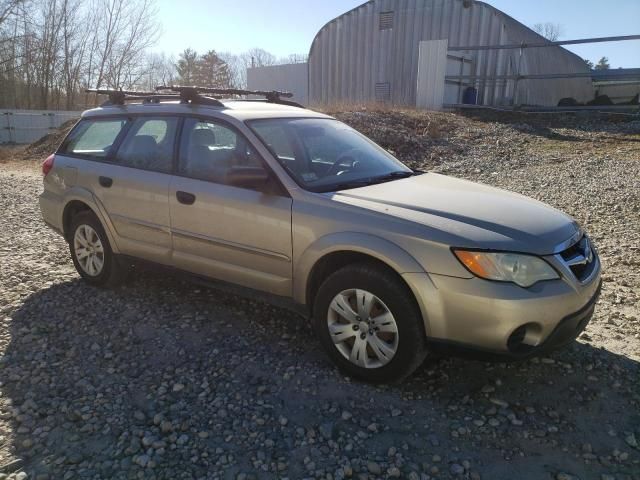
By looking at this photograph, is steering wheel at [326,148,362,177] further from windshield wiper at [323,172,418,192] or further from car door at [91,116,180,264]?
car door at [91,116,180,264]

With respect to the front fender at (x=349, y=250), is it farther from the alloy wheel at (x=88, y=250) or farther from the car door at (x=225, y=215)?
the alloy wheel at (x=88, y=250)

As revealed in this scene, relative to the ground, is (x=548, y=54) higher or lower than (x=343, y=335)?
higher

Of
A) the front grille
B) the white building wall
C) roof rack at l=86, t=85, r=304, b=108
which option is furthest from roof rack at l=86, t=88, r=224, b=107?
the white building wall

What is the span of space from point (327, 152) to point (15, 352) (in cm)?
273

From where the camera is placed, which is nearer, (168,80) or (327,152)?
(327,152)

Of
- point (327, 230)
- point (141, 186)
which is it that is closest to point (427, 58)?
point (141, 186)

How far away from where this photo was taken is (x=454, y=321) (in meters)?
2.80

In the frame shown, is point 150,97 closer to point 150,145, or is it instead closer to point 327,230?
point 150,145

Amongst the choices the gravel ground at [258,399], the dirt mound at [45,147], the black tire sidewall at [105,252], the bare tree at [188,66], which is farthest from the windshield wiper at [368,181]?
the bare tree at [188,66]

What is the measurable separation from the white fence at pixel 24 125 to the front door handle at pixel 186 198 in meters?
20.8

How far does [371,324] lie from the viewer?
307cm

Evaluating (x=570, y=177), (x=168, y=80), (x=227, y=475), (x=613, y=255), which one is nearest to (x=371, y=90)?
(x=570, y=177)

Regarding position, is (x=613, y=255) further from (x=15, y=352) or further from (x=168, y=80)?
(x=168, y=80)

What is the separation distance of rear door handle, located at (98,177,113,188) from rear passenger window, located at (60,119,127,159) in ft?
0.77
